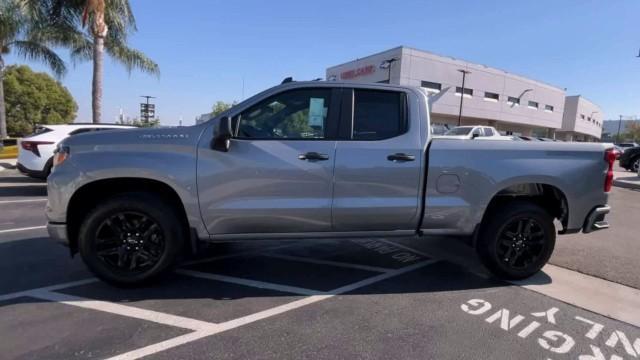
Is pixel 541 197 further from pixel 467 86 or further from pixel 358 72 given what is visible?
pixel 467 86

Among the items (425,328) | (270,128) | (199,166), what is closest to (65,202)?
(199,166)

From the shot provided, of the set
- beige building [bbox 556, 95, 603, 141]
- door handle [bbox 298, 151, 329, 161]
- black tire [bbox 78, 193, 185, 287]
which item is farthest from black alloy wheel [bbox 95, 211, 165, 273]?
beige building [bbox 556, 95, 603, 141]

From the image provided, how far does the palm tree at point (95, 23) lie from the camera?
15.1 metres

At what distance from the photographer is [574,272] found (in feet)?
14.6

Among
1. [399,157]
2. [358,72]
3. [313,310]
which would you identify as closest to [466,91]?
[358,72]

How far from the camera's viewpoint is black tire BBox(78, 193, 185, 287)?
11.4 ft

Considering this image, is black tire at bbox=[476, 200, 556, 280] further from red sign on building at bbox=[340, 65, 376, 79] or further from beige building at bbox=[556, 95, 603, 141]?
beige building at bbox=[556, 95, 603, 141]

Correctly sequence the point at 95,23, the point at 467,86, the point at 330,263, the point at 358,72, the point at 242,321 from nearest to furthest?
1. the point at 242,321
2. the point at 330,263
3. the point at 95,23
4. the point at 358,72
5. the point at 467,86

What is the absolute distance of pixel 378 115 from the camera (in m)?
3.82

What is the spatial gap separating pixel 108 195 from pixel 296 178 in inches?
71.8

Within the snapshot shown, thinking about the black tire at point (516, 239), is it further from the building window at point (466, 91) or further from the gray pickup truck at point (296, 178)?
the building window at point (466, 91)

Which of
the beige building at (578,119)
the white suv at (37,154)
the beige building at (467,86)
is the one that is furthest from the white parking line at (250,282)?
the beige building at (578,119)

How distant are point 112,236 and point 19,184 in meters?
9.35

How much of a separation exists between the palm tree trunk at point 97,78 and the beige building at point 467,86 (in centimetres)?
2416
